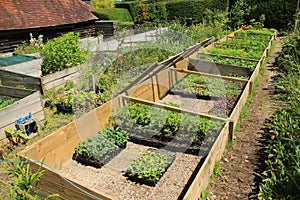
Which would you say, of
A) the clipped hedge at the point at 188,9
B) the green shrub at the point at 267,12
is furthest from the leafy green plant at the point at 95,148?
the clipped hedge at the point at 188,9

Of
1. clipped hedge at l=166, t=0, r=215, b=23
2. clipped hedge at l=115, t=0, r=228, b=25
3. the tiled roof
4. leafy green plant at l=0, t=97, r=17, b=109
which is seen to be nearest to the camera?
leafy green plant at l=0, t=97, r=17, b=109

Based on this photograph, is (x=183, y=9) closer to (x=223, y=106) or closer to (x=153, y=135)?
(x=223, y=106)

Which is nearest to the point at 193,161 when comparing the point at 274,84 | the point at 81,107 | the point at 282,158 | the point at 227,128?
the point at 227,128

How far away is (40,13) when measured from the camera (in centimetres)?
1155

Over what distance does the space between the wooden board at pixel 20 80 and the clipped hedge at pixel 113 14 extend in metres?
15.0

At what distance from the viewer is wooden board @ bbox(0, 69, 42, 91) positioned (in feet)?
20.0

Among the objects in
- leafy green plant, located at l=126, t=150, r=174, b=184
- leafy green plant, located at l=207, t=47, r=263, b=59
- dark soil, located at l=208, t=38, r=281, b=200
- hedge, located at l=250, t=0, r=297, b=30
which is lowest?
dark soil, located at l=208, t=38, r=281, b=200

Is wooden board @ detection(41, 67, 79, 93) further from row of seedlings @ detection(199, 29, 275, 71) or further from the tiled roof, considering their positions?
the tiled roof

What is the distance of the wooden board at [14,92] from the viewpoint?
5.11 meters

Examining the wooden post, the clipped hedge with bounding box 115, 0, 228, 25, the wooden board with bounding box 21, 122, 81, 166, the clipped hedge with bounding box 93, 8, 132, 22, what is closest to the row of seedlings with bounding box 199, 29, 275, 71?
the wooden post

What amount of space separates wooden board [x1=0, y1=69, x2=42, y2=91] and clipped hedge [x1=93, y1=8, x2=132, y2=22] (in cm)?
1497

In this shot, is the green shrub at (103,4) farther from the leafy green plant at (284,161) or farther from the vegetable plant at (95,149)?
the leafy green plant at (284,161)

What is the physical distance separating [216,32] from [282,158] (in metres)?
9.62

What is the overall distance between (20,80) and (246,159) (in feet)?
17.1
